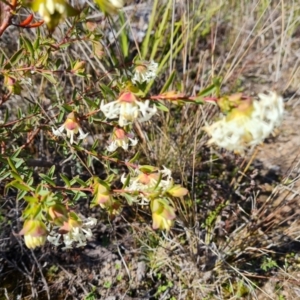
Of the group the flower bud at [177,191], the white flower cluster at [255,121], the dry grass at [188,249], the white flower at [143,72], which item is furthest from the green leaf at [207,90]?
Result: the dry grass at [188,249]

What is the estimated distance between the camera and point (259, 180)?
5.78 feet

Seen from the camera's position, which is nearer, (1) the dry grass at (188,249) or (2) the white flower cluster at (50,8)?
(2) the white flower cluster at (50,8)

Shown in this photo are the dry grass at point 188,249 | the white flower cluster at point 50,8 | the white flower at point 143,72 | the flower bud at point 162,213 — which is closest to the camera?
the white flower cluster at point 50,8

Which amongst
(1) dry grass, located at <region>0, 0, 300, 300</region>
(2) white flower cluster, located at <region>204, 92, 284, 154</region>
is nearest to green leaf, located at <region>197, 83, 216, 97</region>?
(2) white flower cluster, located at <region>204, 92, 284, 154</region>

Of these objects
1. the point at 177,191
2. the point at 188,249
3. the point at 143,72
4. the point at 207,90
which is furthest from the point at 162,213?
the point at 188,249

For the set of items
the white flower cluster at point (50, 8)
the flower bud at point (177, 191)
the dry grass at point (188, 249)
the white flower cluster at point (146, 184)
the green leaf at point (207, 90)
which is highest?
the white flower cluster at point (50, 8)

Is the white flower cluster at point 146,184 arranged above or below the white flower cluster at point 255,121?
below

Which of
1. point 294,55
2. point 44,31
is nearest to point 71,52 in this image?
point 44,31

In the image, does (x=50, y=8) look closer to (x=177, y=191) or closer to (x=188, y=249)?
(x=177, y=191)

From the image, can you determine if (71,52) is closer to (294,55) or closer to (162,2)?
(162,2)

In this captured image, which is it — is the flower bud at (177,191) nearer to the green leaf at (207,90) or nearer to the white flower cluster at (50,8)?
the green leaf at (207,90)

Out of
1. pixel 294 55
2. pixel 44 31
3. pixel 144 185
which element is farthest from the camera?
pixel 294 55

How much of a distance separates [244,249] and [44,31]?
40.9 inches

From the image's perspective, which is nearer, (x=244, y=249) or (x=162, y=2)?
(x=244, y=249)
